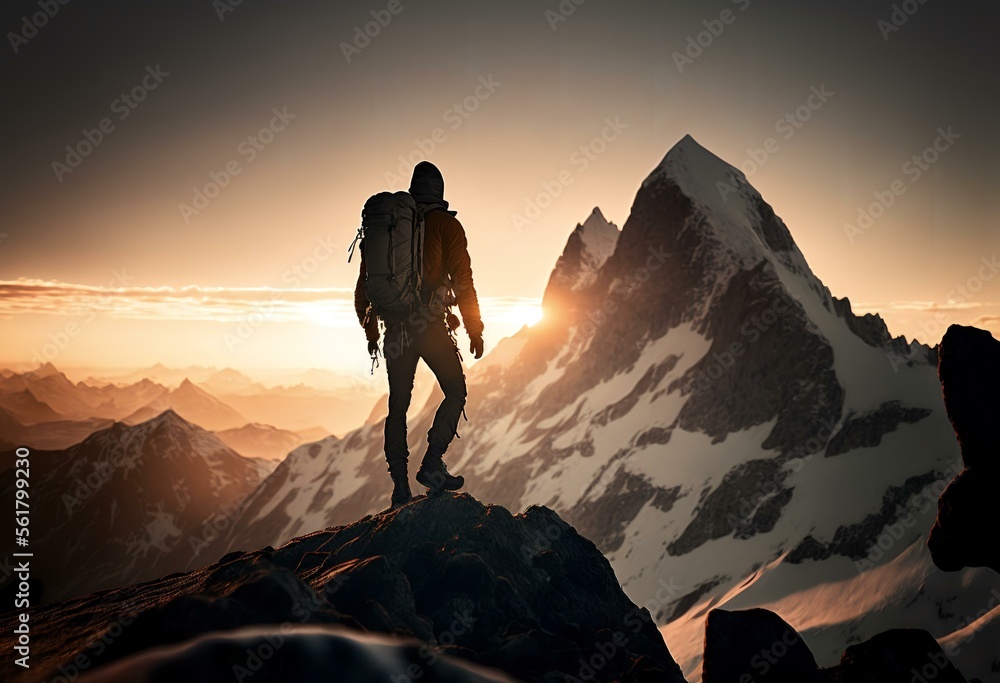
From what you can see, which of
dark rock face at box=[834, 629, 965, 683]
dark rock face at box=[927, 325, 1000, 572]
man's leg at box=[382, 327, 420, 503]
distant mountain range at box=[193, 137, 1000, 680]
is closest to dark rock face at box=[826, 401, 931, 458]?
distant mountain range at box=[193, 137, 1000, 680]

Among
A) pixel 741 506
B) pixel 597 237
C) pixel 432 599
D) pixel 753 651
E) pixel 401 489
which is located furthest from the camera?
pixel 597 237

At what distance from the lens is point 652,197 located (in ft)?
452

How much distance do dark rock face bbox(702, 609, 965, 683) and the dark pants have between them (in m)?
4.57

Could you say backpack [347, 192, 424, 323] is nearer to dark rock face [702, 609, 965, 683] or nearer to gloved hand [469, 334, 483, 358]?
gloved hand [469, 334, 483, 358]

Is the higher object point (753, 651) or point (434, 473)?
point (434, 473)

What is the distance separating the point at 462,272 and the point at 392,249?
118cm

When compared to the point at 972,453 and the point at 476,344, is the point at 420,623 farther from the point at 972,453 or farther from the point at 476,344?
the point at 972,453

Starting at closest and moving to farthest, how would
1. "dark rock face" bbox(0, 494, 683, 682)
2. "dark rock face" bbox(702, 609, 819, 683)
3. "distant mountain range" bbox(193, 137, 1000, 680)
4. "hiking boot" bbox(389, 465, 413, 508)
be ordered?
"dark rock face" bbox(0, 494, 683, 682) → "dark rock face" bbox(702, 609, 819, 683) → "hiking boot" bbox(389, 465, 413, 508) → "distant mountain range" bbox(193, 137, 1000, 680)

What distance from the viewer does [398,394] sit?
10352mm

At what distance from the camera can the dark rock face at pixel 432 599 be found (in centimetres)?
584

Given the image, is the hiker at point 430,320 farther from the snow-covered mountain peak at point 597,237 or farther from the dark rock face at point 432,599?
the snow-covered mountain peak at point 597,237

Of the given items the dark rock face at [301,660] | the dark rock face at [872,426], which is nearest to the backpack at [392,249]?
the dark rock face at [301,660]

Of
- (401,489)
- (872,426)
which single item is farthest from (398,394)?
(872,426)

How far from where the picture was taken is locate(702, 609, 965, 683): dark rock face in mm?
8461
